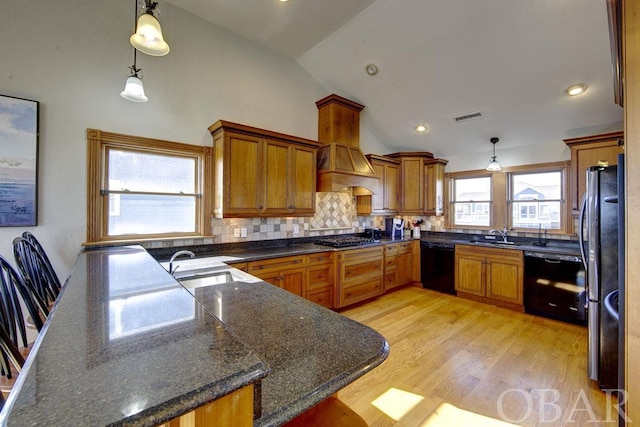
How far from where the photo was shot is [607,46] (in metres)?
2.61

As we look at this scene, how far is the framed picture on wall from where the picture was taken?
84.4 inches

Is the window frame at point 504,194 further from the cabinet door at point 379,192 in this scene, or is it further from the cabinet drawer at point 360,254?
the cabinet drawer at point 360,254

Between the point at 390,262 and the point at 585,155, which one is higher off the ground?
the point at 585,155

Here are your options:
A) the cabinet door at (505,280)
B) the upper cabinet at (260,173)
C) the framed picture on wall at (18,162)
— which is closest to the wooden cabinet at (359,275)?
the upper cabinet at (260,173)

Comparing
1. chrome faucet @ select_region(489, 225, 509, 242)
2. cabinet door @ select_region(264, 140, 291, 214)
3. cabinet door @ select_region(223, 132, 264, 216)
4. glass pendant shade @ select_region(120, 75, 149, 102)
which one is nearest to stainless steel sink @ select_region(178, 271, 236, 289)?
cabinet door @ select_region(223, 132, 264, 216)

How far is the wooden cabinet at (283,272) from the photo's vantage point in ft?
9.57

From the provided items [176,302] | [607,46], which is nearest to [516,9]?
[607,46]

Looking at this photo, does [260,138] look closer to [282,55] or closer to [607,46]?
[282,55]

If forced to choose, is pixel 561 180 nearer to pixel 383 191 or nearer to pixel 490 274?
pixel 490 274

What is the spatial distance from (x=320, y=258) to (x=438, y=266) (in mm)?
2174

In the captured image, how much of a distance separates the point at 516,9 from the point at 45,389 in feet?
12.5

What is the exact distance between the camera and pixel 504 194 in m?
4.36

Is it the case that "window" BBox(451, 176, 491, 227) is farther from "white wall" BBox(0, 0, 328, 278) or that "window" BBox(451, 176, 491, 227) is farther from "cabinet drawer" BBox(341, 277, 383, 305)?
"white wall" BBox(0, 0, 328, 278)

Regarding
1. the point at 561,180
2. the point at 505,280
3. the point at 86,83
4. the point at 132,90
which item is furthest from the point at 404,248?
the point at 86,83
